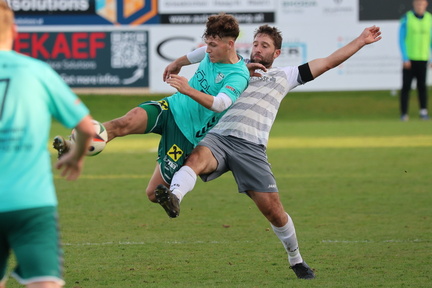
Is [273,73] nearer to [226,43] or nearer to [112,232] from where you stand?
[226,43]

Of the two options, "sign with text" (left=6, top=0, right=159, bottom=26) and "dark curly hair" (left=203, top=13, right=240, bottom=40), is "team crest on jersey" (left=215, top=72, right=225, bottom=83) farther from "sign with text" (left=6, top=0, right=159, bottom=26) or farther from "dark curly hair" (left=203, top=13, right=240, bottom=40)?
"sign with text" (left=6, top=0, right=159, bottom=26)

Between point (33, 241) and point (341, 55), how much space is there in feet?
13.6

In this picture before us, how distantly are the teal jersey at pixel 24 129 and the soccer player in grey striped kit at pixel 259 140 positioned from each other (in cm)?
284

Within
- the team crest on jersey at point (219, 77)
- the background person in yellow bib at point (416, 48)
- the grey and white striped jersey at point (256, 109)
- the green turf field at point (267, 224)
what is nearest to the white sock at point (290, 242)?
the green turf field at point (267, 224)

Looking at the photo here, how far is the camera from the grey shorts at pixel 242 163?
7.59m

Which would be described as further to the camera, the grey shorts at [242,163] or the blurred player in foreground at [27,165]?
the grey shorts at [242,163]

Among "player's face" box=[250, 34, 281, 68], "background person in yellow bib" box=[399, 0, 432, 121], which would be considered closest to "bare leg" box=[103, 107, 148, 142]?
"player's face" box=[250, 34, 281, 68]

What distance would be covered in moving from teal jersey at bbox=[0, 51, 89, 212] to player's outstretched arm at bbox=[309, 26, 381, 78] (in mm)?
3808

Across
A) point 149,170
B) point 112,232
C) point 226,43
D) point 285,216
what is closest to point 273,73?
point 226,43

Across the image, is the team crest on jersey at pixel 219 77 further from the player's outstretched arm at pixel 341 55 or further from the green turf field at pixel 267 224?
the green turf field at pixel 267 224

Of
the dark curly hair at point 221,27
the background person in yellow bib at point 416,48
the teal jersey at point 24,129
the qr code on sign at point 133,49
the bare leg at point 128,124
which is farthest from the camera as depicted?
the qr code on sign at point 133,49

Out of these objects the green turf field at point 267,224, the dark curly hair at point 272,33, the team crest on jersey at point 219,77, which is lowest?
the green turf field at point 267,224

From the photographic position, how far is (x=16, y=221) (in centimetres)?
434

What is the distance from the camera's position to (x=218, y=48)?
757 cm
